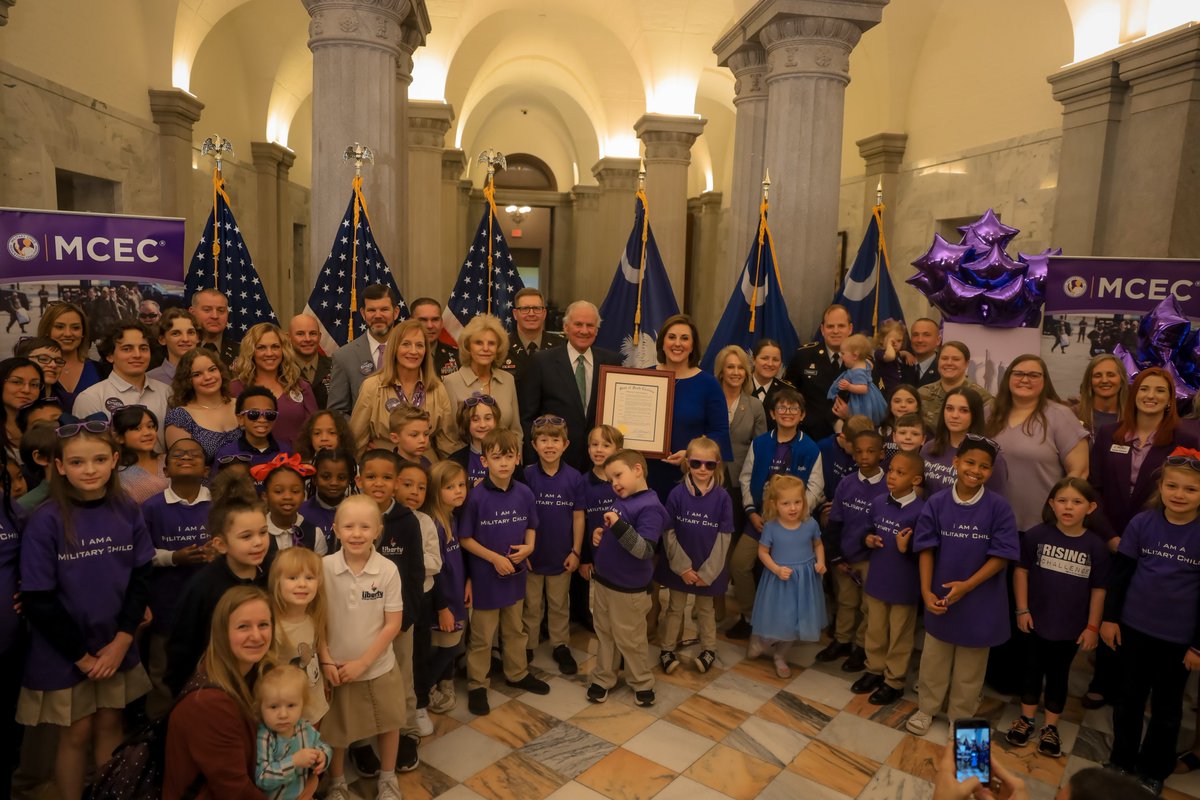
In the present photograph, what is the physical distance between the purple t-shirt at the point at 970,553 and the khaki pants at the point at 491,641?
2167mm

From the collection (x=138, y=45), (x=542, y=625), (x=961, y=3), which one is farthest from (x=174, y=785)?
(x=961, y=3)

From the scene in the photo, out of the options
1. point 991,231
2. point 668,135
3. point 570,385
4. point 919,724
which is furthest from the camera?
point 668,135

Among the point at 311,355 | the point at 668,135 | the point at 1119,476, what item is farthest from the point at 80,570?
the point at 668,135

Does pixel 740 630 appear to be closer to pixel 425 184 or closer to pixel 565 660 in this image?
pixel 565 660

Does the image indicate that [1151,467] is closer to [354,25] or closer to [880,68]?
[354,25]

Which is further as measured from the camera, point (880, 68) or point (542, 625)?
point (880, 68)

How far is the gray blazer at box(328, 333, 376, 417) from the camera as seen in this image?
467 centimetres

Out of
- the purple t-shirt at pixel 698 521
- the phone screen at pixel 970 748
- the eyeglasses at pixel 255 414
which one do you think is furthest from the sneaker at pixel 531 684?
the phone screen at pixel 970 748

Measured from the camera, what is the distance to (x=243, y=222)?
46.9 feet

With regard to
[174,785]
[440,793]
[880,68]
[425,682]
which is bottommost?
[440,793]

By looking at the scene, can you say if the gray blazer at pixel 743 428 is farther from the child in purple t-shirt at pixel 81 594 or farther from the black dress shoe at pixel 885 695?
the child in purple t-shirt at pixel 81 594

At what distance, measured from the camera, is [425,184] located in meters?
13.3

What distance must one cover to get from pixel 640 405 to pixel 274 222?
42.2ft

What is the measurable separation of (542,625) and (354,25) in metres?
4.76
